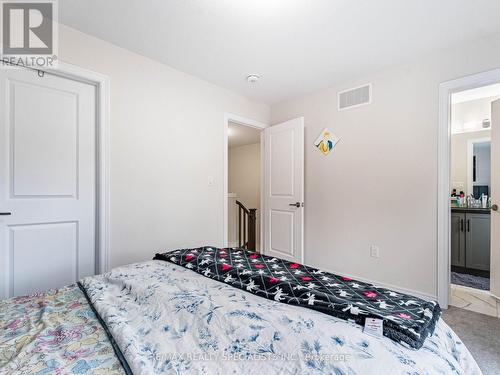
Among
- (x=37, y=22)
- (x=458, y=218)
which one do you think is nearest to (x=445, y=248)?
(x=458, y=218)

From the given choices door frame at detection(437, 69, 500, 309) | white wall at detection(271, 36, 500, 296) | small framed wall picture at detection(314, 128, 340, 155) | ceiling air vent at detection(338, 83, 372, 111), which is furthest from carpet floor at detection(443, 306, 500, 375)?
ceiling air vent at detection(338, 83, 372, 111)

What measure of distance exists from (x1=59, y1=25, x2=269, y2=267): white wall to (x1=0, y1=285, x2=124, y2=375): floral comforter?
127 centimetres

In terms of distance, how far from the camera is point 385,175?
2814 mm

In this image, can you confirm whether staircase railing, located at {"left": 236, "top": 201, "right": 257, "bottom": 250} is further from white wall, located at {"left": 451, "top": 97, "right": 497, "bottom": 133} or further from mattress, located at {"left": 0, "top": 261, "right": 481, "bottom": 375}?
mattress, located at {"left": 0, "top": 261, "right": 481, "bottom": 375}

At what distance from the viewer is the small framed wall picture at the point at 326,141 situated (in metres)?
3.24

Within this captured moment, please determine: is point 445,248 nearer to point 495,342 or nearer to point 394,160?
point 495,342

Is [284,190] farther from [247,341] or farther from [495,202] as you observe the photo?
[247,341]

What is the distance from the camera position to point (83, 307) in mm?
1124

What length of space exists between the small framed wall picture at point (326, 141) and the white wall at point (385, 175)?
6 cm

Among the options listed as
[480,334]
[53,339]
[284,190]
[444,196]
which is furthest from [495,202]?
[53,339]

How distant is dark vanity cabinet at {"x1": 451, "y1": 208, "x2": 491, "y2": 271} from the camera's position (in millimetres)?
3320

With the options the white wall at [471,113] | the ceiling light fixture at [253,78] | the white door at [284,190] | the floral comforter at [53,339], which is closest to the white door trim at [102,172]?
the floral comforter at [53,339]

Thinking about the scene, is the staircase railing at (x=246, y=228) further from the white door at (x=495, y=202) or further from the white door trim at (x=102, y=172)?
the white door at (x=495, y=202)

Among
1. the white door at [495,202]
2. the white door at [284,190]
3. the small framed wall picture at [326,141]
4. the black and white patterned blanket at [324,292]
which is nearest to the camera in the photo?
the black and white patterned blanket at [324,292]
